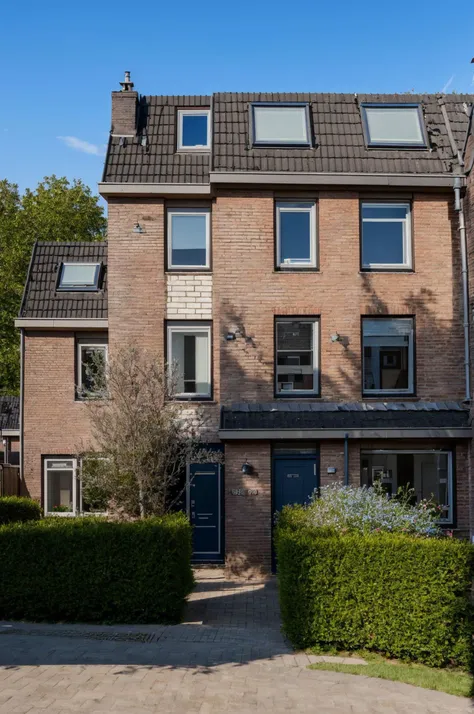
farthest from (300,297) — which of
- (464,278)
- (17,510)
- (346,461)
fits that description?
(17,510)

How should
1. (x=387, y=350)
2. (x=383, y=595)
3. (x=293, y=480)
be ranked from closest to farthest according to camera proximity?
(x=383, y=595)
(x=293, y=480)
(x=387, y=350)

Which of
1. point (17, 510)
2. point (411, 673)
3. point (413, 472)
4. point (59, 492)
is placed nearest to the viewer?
point (411, 673)

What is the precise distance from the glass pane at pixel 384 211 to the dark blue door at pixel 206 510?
678cm

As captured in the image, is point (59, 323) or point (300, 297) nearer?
point (300, 297)

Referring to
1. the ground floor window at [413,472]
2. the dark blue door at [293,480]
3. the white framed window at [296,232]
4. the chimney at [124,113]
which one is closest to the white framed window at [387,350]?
the ground floor window at [413,472]

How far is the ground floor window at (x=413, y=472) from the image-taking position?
57.5 feet

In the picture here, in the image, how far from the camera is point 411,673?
10094mm

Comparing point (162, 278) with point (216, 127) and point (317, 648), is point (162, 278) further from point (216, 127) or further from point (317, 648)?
point (317, 648)

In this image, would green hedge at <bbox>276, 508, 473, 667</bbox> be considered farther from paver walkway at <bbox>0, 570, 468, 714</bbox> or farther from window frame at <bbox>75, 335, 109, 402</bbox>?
window frame at <bbox>75, 335, 109, 402</bbox>

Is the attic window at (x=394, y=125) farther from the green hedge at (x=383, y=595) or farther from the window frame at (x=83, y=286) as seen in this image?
the green hedge at (x=383, y=595)

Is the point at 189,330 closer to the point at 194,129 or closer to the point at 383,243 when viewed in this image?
the point at 383,243

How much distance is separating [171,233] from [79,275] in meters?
4.39

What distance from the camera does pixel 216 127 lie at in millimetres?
19125

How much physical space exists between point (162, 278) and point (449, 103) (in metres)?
8.41
